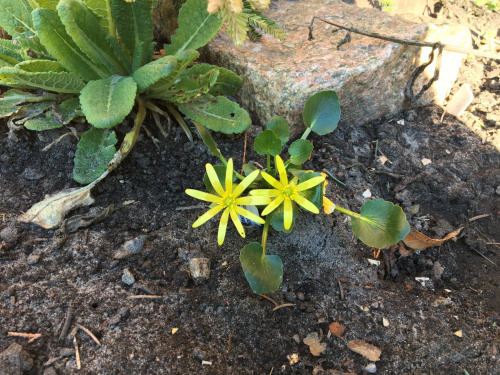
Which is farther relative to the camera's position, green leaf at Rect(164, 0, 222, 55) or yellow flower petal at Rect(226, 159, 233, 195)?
green leaf at Rect(164, 0, 222, 55)

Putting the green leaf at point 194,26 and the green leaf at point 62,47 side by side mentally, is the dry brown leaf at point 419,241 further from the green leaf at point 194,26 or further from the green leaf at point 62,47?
the green leaf at point 62,47

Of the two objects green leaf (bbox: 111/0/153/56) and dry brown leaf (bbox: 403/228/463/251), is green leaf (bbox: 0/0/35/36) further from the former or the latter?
dry brown leaf (bbox: 403/228/463/251)

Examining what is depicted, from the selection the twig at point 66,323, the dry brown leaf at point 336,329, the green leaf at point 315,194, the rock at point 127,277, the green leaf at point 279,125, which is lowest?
the dry brown leaf at point 336,329

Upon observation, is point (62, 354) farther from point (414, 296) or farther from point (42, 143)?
point (414, 296)

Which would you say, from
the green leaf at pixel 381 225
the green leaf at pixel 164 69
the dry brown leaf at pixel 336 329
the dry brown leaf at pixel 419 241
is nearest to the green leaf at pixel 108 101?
the green leaf at pixel 164 69

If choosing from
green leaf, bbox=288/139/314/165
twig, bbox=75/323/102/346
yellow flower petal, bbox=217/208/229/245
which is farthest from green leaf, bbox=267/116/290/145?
twig, bbox=75/323/102/346

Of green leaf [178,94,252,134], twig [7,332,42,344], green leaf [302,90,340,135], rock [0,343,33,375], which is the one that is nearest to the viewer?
rock [0,343,33,375]
